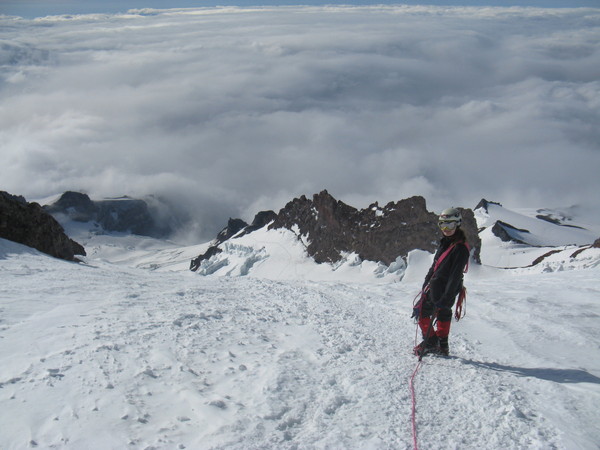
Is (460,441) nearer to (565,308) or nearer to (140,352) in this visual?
(140,352)

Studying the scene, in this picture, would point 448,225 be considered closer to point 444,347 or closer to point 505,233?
point 444,347

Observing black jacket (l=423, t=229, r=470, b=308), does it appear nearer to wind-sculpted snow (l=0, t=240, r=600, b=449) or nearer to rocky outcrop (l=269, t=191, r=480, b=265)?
wind-sculpted snow (l=0, t=240, r=600, b=449)

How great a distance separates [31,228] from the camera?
63.3 ft

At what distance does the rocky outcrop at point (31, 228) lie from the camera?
61.1 ft

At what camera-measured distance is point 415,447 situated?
4789 mm

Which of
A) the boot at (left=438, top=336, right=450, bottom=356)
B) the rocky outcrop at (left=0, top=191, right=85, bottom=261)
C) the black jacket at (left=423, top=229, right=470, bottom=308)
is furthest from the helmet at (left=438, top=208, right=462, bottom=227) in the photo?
the rocky outcrop at (left=0, top=191, right=85, bottom=261)

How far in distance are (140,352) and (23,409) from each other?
179cm

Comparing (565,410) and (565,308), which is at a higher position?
(565,410)

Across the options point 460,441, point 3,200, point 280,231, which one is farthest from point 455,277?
point 280,231

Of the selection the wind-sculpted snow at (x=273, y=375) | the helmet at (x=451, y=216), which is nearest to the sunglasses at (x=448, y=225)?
the helmet at (x=451, y=216)

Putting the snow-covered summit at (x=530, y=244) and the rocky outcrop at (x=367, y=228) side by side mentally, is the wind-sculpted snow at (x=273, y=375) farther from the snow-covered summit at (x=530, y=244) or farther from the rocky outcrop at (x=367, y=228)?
the rocky outcrop at (x=367, y=228)

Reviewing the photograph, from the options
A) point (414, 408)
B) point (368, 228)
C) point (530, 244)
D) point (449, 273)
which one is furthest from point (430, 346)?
point (530, 244)

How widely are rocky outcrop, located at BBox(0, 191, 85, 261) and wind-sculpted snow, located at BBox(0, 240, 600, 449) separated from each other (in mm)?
9309

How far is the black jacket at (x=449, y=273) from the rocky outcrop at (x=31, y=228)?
54.3 ft
